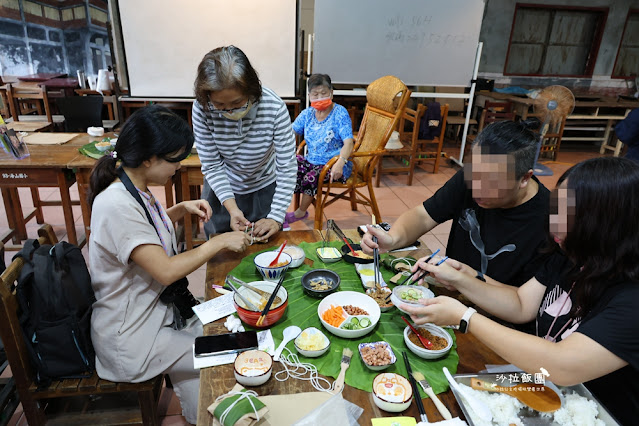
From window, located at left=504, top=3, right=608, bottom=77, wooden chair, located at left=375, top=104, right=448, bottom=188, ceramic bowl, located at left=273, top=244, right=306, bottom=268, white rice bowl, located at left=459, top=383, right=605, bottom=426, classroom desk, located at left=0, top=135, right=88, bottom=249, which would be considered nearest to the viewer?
white rice bowl, located at left=459, top=383, right=605, bottom=426

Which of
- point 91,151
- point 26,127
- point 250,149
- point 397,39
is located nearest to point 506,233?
point 250,149

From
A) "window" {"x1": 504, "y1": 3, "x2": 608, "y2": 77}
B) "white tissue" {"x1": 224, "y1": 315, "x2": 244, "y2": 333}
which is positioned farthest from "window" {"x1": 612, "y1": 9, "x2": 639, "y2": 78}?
"white tissue" {"x1": 224, "y1": 315, "x2": 244, "y2": 333}

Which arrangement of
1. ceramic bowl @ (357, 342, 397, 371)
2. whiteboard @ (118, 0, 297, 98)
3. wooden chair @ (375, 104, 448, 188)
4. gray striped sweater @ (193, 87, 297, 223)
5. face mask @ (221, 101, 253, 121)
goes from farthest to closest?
wooden chair @ (375, 104, 448, 188) < whiteboard @ (118, 0, 297, 98) < gray striped sweater @ (193, 87, 297, 223) < face mask @ (221, 101, 253, 121) < ceramic bowl @ (357, 342, 397, 371)

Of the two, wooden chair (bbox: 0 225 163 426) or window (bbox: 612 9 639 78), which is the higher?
window (bbox: 612 9 639 78)

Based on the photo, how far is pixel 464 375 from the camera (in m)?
1.00

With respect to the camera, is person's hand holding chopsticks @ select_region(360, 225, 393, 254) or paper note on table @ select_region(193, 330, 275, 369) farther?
person's hand holding chopsticks @ select_region(360, 225, 393, 254)

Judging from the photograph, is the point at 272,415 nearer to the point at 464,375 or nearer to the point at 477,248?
the point at 464,375

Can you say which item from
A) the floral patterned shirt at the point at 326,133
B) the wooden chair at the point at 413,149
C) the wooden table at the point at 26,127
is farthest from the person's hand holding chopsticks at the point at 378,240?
the wooden table at the point at 26,127

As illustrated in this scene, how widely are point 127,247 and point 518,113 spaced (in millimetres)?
6470

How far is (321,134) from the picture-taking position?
11.2 ft

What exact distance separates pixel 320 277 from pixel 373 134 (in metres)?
2.25

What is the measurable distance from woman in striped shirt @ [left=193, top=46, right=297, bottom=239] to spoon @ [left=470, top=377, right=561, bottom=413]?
1.04m

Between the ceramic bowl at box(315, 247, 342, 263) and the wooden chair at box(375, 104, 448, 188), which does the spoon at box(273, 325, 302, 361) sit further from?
the wooden chair at box(375, 104, 448, 188)

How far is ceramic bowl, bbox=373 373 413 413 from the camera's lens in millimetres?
915
